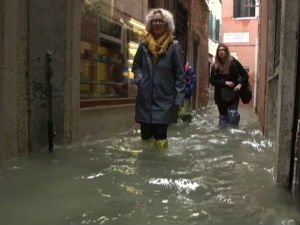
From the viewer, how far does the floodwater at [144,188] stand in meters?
3.33

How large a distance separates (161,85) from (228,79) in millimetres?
2960

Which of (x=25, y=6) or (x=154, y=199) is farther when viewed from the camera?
(x=25, y=6)

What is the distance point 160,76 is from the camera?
6.07m

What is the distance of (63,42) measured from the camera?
6.44 meters

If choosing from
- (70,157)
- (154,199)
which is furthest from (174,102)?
(154,199)

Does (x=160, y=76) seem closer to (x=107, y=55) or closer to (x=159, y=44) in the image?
(x=159, y=44)

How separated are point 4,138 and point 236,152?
8.60 ft

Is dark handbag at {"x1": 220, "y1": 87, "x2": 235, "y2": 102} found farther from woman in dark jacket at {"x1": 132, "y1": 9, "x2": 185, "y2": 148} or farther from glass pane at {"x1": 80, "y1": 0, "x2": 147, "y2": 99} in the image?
woman in dark jacket at {"x1": 132, "y1": 9, "x2": 185, "y2": 148}

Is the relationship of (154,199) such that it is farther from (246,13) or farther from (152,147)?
(246,13)

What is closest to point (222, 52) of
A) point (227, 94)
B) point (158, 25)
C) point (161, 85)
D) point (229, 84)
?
point (229, 84)

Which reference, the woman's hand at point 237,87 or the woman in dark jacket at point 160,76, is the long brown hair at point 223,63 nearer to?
the woman's hand at point 237,87

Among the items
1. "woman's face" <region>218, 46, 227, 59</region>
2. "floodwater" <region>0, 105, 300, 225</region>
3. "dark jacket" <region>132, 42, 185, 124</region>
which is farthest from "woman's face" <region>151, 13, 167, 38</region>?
"woman's face" <region>218, 46, 227, 59</region>

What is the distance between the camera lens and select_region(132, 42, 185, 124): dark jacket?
6074 millimetres

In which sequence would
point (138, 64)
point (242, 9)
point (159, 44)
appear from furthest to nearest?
point (242, 9), point (138, 64), point (159, 44)
